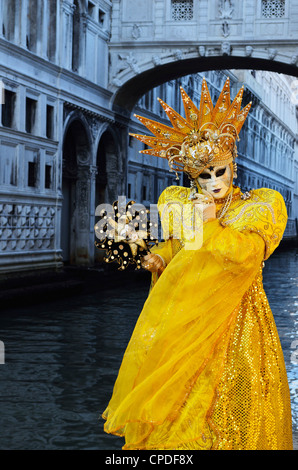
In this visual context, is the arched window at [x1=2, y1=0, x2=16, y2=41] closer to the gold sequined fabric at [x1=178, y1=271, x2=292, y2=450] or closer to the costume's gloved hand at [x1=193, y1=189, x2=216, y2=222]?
the costume's gloved hand at [x1=193, y1=189, x2=216, y2=222]

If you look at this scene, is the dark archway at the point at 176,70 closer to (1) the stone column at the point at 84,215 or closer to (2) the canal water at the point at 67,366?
(1) the stone column at the point at 84,215

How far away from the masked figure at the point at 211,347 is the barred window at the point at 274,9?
48.4 feet

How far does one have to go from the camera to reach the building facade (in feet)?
45.3

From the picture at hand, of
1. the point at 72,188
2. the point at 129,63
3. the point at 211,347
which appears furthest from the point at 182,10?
the point at 211,347

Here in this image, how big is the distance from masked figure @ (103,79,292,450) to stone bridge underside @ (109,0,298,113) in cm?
1447

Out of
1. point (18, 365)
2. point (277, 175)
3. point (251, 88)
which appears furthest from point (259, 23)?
point (277, 175)

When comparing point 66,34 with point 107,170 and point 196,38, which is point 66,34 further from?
point 107,170

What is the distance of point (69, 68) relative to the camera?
53.3 ft

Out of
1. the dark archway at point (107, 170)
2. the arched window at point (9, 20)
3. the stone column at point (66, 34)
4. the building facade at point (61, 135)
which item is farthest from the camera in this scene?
the dark archway at point (107, 170)

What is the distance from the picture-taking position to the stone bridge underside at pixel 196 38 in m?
17.6

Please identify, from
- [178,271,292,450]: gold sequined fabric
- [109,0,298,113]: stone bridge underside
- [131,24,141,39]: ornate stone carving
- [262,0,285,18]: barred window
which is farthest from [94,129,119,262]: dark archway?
[178,271,292,450]: gold sequined fabric

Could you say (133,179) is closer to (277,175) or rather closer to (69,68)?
(69,68)

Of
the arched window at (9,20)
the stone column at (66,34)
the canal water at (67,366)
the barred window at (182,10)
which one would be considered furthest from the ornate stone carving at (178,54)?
the canal water at (67,366)
